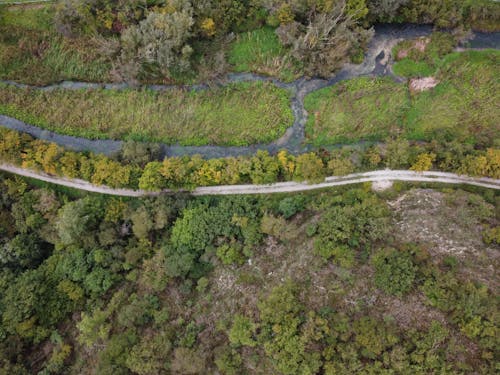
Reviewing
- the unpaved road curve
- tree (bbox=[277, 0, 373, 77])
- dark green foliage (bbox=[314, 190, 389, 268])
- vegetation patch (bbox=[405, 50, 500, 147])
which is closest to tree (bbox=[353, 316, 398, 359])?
dark green foliage (bbox=[314, 190, 389, 268])

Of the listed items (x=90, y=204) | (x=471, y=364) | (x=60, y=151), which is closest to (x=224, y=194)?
(x=90, y=204)

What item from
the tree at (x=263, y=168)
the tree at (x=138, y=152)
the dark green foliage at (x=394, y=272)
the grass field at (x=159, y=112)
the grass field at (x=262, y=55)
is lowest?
the dark green foliage at (x=394, y=272)

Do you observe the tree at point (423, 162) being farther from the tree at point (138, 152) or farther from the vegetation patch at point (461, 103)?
the tree at point (138, 152)

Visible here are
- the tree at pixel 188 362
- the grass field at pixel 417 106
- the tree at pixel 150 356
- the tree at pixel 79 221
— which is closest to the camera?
the tree at pixel 188 362

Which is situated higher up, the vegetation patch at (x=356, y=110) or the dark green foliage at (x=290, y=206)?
the vegetation patch at (x=356, y=110)

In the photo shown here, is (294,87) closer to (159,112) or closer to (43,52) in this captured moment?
(159,112)

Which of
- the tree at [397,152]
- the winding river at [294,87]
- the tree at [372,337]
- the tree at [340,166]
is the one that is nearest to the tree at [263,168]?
the winding river at [294,87]
